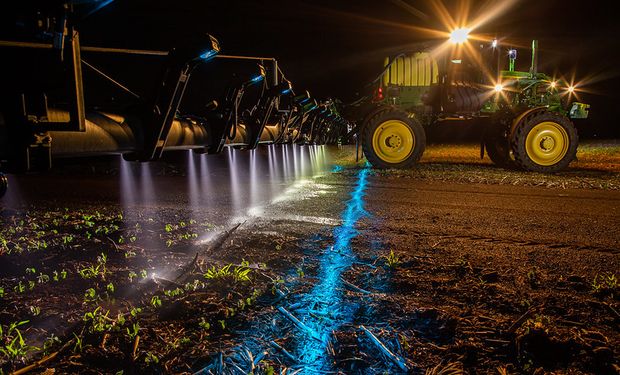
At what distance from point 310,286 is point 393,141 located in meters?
7.36

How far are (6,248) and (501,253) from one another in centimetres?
463

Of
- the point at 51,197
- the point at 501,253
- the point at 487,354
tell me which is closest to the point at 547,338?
the point at 487,354

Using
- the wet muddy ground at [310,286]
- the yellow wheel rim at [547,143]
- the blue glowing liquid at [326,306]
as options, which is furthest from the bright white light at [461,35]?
the blue glowing liquid at [326,306]

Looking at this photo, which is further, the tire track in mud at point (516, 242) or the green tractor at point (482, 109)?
the green tractor at point (482, 109)

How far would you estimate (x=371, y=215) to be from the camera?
5422 mm

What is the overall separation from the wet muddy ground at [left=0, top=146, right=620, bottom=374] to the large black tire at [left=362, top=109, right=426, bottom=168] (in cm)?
380

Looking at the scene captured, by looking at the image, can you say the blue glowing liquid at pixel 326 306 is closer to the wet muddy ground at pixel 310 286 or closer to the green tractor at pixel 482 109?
the wet muddy ground at pixel 310 286

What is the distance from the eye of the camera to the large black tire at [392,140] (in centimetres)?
984

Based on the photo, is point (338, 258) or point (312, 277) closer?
point (312, 277)

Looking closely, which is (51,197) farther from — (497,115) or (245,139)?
(497,115)

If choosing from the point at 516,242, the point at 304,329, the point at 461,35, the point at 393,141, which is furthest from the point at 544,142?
the point at 304,329

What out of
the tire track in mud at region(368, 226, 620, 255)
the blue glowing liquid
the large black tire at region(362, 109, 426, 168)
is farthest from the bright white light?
the blue glowing liquid

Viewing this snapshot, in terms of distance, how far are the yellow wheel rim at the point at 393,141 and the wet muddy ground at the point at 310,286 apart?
3.87 metres

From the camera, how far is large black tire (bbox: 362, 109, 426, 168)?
9836 mm
